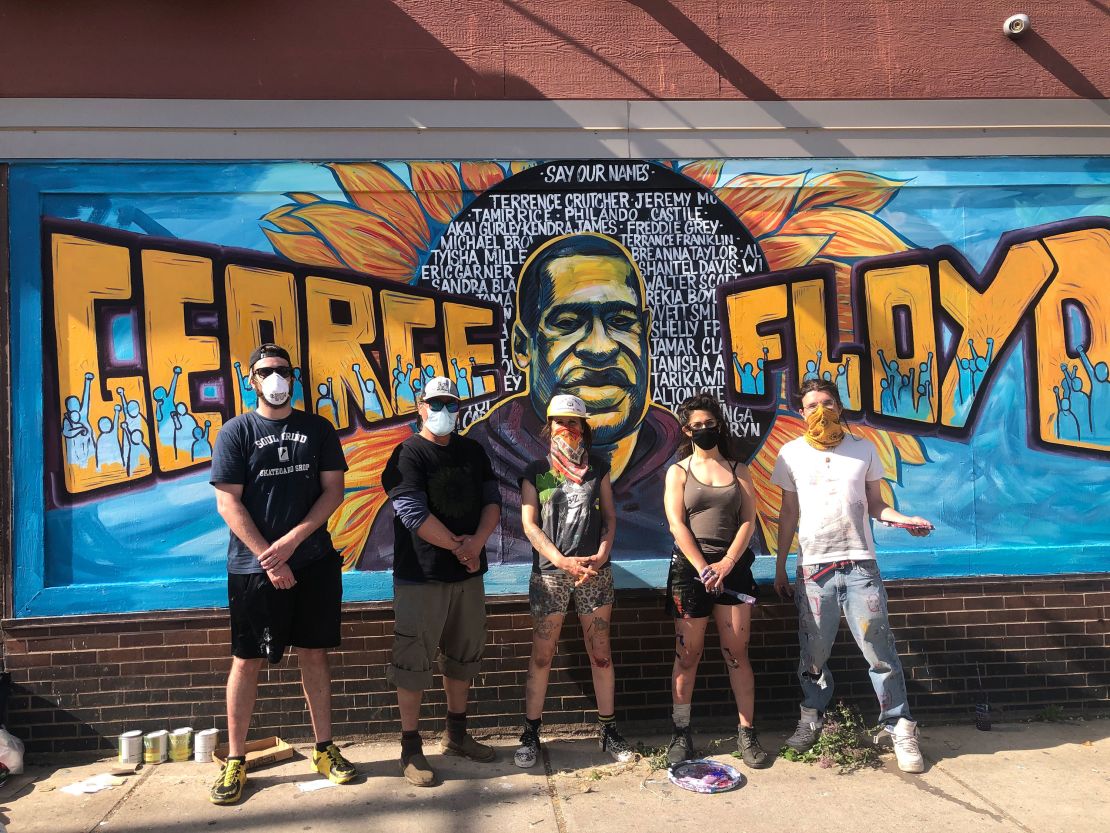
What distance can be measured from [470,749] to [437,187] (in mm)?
3297

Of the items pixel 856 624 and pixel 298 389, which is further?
pixel 298 389

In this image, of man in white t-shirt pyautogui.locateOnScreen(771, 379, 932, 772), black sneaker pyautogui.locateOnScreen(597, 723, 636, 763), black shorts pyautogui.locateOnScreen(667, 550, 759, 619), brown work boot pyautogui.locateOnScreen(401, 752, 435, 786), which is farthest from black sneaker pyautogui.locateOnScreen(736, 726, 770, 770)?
brown work boot pyautogui.locateOnScreen(401, 752, 435, 786)

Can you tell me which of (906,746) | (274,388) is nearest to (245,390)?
(274,388)

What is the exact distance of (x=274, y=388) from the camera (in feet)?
13.7

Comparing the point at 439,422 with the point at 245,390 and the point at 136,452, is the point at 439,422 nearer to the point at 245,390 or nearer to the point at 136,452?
the point at 245,390

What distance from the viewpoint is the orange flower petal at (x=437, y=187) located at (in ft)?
16.8

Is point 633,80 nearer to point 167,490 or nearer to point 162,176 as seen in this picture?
point 162,176

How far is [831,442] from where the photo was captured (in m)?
4.57

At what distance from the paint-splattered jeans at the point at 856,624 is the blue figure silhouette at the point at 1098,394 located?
2.16 meters

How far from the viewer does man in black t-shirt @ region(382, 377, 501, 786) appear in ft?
14.1

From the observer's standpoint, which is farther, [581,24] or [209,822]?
[581,24]

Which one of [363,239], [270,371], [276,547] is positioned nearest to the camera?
[276,547]

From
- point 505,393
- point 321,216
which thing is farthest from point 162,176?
point 505,393

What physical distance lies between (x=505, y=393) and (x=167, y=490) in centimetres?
209
